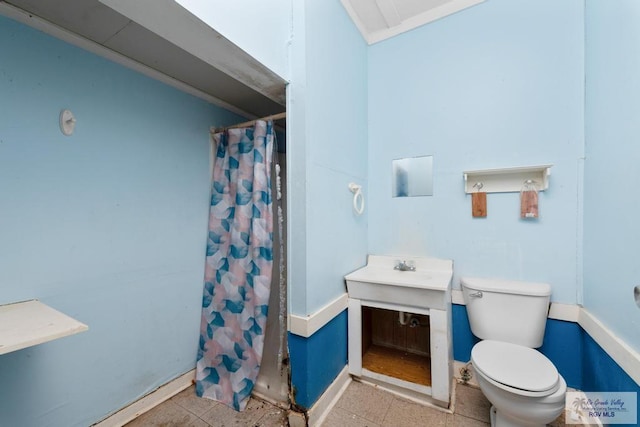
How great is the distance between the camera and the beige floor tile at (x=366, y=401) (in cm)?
143

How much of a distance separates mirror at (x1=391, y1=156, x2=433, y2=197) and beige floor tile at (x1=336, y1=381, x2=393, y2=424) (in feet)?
4.55

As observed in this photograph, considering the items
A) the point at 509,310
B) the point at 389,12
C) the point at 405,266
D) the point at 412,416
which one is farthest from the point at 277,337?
the point at 389,12

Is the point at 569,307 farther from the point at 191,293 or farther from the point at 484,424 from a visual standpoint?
the point at 191,293

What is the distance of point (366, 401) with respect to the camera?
5.03 feet

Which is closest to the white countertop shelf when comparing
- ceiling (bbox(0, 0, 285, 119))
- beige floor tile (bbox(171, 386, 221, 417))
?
beige floor tile (bbox(171, 386, 221, 417))

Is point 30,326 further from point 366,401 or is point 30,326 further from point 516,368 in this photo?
point 516,368

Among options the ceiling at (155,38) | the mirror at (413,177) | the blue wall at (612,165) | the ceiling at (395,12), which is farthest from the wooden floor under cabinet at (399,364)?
the ceiling at (395,12)

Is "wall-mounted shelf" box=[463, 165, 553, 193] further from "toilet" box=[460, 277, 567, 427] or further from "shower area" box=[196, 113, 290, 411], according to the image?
"shower area" box=[196, 113, 290, 411]

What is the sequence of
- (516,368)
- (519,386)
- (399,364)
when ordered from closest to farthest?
(519,386) → (516,368) → (399,364)

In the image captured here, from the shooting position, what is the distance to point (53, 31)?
1172 mm

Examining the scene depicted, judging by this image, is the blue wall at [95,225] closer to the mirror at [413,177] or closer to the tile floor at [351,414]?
the tile floor at [351,414]

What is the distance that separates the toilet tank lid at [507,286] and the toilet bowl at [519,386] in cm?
31

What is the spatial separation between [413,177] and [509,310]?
1.05 metres

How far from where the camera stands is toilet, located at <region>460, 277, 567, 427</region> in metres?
1.07
